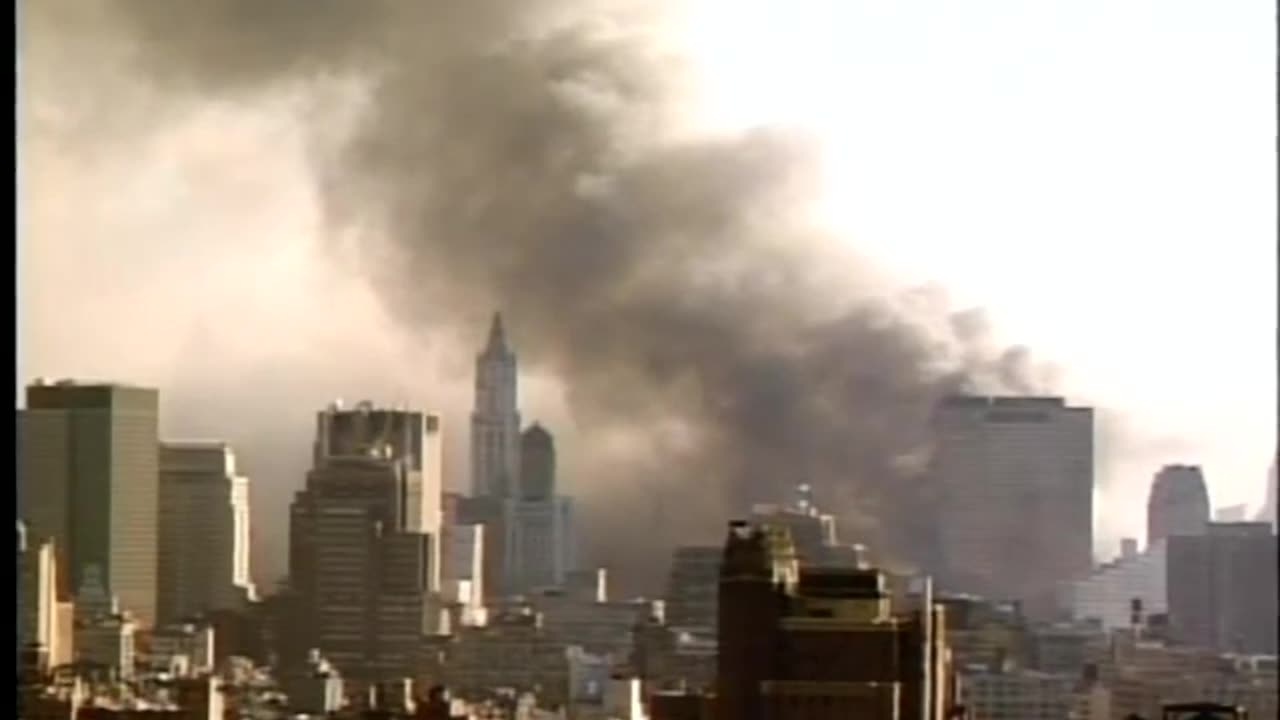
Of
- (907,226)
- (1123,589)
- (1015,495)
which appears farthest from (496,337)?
(1123,589)

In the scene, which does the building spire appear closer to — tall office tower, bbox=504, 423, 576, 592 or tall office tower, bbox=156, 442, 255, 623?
tall office tower, bbox=504, 423, 576, 592

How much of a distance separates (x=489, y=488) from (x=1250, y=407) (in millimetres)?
769

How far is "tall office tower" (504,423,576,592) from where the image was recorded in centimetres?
236

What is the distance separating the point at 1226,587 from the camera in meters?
2.09

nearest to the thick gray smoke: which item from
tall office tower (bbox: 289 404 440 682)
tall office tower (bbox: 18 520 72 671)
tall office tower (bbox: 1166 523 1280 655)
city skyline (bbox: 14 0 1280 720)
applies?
city skyline (bbox: 14 0 1280 720)

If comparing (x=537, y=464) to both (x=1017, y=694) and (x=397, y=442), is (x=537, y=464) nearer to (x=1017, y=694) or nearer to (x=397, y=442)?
(x=397, y=442)

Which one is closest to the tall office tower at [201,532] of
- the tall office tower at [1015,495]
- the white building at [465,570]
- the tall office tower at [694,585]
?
the white building at [465,570]

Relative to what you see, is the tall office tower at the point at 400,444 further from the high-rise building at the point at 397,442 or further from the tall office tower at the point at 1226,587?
the tall office tower at the point at 1226,587

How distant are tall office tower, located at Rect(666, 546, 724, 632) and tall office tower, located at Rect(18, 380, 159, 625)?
588 mm

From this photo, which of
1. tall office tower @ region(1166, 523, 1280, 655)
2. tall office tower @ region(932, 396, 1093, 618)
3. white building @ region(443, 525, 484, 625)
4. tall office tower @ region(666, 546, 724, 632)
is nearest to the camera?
tall office tower @ region(1166, 523, 1280, 655)

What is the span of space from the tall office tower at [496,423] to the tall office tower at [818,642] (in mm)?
244

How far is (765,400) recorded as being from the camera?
229cm

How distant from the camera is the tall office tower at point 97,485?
2490 mm

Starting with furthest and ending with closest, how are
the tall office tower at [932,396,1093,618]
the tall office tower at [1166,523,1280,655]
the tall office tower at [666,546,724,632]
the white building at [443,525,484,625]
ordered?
the white building at [443,525,484,625] < the tall office tower at [666,546,724,632] < the tall office tower at [932,396,1093,618] < the tall office tower at [1166,523,1280,655]
